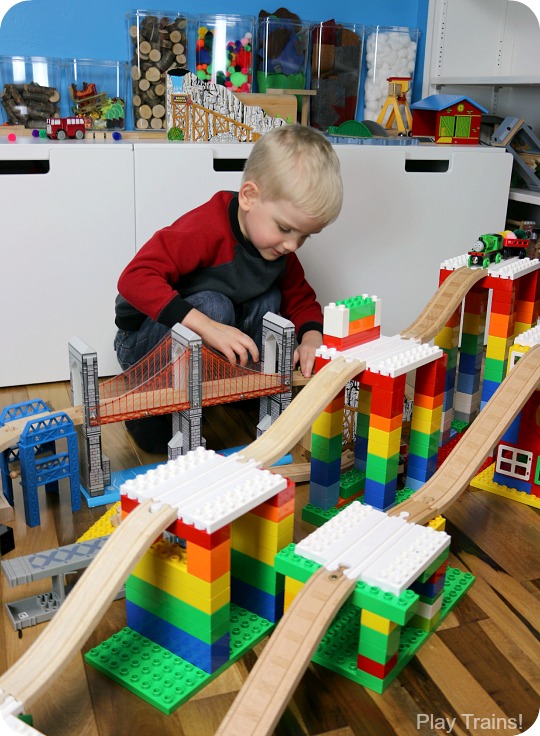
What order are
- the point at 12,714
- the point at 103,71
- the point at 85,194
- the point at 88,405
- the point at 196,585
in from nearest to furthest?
the point at 12,714 < the point at 196,585 < the point at 88,405 < the point at 85,194 < the point at 103,71

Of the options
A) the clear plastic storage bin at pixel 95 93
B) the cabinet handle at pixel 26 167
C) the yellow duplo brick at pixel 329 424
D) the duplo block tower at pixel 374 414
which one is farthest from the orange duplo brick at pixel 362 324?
the clear plastic storage bin at pixel 95 93

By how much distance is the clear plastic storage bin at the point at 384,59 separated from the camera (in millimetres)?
1841

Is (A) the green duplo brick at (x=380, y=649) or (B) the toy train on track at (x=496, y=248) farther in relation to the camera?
(B) the toy train on track at (x=496, y=248)

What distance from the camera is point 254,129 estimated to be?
155cm

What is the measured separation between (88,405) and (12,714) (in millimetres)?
479

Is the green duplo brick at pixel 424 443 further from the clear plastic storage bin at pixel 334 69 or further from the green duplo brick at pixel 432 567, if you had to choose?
the clear plastic storage bin at pixel 334 69

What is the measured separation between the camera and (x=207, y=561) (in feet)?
2.20

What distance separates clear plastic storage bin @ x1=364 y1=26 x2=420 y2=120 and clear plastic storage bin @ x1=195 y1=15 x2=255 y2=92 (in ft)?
1.00

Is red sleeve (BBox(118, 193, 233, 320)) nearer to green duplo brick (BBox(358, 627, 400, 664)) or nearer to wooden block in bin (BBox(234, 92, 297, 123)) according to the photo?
wooden block in bin (BBox(234, 92, 297, 123))

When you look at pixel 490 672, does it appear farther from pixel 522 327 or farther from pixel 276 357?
pixel 522 327

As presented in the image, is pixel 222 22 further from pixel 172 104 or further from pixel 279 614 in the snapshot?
Answer: pixel 279 614

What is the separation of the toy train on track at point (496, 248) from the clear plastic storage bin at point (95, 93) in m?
0.84

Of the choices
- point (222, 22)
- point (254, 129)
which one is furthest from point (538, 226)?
point (222, 22)

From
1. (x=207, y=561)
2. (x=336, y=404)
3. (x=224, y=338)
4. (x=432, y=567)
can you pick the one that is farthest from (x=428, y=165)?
(x=207, y=561)
